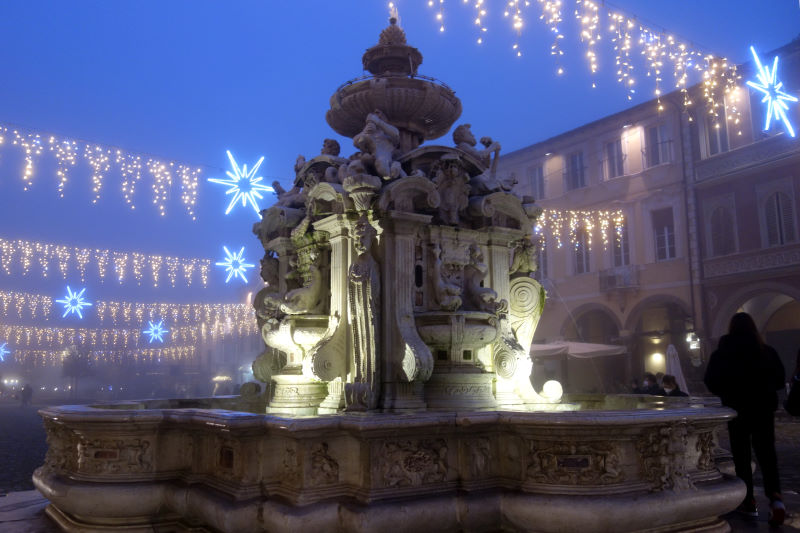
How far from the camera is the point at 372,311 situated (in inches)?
229

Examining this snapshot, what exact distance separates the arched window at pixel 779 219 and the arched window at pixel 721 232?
1186mm

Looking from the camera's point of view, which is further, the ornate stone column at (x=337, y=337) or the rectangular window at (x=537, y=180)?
the rectangular window at (x=537, y=180)

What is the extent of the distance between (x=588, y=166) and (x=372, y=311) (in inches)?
876

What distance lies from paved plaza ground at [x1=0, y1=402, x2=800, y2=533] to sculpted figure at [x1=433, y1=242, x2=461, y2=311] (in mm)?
2816

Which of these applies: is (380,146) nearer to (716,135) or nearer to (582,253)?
(716,135)

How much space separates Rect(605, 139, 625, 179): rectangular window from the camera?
82.9ft

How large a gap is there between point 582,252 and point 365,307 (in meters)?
21.8

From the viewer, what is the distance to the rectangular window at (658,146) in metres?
23.8

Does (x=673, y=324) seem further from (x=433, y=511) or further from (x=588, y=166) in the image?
(x=433, y=511)

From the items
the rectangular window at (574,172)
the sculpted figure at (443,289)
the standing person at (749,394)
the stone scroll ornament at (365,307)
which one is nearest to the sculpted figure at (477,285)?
the sculpted figure at (443,289)

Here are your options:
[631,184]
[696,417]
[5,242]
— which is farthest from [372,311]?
[5,242]

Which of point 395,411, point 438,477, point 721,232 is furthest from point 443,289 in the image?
point 721,232

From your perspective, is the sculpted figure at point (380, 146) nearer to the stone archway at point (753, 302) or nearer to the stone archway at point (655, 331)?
the stone archway at point (753, 302)

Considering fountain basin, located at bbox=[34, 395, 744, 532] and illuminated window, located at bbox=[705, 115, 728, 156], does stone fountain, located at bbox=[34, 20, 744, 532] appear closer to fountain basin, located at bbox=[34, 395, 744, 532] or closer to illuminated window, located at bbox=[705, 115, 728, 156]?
fountain basin, located at bbox=[34, 395, 744, 532]
